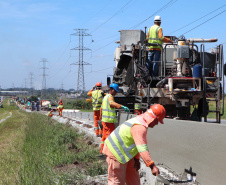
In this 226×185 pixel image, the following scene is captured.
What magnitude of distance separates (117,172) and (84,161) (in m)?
3.79

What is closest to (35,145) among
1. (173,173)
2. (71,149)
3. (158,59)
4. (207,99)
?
(71,149)

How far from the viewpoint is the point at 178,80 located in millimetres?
9406

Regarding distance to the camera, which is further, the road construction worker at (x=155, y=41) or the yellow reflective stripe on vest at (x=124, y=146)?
the road construction worker at (x=155, y=41)

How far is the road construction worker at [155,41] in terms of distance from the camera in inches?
423

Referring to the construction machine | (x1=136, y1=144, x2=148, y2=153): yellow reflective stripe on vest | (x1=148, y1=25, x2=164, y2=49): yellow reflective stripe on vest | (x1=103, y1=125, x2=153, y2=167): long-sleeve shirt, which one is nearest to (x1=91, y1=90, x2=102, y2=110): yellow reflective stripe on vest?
the construction machine

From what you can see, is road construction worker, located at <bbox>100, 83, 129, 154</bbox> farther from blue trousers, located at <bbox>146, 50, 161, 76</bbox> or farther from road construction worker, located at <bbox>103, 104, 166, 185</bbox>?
road construction worker, located at <bbox>103, 104, 166, 185</bbox>

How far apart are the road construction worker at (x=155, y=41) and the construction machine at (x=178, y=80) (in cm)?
14

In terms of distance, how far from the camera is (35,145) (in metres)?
11.5

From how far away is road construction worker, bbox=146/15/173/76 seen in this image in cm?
1075

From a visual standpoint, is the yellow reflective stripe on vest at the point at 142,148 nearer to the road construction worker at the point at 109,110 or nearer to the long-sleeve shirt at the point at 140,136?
the long-sleeve shirt at the point at 140,136

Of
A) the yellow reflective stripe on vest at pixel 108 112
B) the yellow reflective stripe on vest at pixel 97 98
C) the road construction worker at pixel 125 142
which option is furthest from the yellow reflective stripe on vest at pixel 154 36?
the road construction worker at pixel 125 142

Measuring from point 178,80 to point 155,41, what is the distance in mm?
1889

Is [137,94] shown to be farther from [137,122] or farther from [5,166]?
[137,122]

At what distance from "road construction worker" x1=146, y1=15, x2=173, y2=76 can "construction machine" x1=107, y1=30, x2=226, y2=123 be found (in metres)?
0.14
